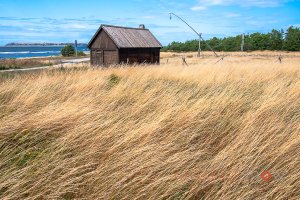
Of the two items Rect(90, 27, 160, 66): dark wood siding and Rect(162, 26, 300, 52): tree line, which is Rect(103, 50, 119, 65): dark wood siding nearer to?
Rect(90, 27, 160, 66): dark wood siding


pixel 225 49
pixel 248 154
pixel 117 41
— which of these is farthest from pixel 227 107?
pixel 225 49

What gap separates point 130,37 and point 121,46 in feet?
6.98

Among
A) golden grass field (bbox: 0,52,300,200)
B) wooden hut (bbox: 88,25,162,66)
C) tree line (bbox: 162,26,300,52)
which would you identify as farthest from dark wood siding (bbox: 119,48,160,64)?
tree line (bbox: 162,26,300,52)

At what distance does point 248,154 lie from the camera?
9.41 ft

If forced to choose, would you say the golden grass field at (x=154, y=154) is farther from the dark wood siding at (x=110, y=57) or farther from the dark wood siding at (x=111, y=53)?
the dark wood siding at (x=111, y=53)

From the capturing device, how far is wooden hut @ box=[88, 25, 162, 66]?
20.6m

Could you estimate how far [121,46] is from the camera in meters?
20.2

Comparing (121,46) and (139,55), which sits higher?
(121,46)

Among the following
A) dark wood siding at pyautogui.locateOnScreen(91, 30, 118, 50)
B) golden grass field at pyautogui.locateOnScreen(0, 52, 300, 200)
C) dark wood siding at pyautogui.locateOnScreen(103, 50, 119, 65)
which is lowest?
golden grass field at pyautogui.locateOnScreen(0, 52, 300, 200)

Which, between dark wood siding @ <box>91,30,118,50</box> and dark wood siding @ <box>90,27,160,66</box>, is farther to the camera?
dark wood siding @ <box>91,30,118,50</box>

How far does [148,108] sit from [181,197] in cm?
262

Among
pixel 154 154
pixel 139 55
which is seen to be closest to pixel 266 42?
pixel 139 55

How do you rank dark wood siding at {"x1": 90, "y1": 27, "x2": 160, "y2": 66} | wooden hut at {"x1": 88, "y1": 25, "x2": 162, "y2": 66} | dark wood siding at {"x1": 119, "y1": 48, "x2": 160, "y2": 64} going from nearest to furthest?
1. wooden hut at {"x1": 88, "y1": 25, "x2": 162, "y2": 66}
2. dark wood siding at {"x1": 90, "y1": 27, "x2": 160, "y2": 66}
3. dark wood siding at {"x1": 119, "y1": 48, "x2": 160, "y2": 64}

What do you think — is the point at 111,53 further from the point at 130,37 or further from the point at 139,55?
the point at 139,55
